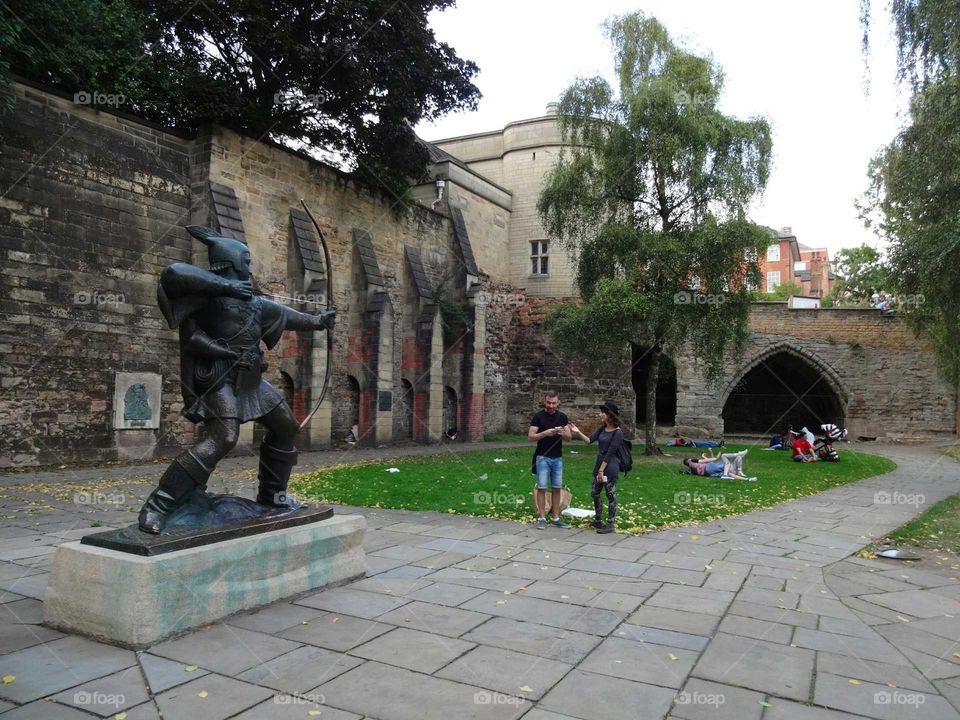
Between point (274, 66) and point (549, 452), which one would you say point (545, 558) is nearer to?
point (549, 452)

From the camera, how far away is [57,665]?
358 centimetres

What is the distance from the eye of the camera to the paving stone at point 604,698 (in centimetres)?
317

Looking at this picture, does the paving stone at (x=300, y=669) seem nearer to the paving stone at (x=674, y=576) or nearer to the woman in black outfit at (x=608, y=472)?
the paving stone at (x=674, y=576)

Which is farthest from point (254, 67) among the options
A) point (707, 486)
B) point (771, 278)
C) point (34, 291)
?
point (771, 278)

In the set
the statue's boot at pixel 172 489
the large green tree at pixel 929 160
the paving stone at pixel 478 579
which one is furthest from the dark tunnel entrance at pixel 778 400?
the statue's boot at pixel 172 489

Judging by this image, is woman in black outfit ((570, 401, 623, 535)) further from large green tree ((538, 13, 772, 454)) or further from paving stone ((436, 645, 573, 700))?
large green tree ((538, 13, 772, 454))

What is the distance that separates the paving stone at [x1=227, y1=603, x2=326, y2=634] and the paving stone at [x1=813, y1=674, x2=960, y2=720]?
303 centimetres

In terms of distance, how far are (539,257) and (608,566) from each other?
76.1 ft

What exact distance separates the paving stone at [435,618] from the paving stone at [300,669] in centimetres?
65

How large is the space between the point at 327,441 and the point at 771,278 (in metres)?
57.2

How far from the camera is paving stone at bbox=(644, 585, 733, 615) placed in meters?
4.88

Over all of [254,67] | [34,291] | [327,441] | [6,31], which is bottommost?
[327,441]

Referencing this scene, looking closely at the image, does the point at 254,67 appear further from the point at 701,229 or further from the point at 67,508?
the point at 67,508

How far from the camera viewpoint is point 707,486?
38.8ft
